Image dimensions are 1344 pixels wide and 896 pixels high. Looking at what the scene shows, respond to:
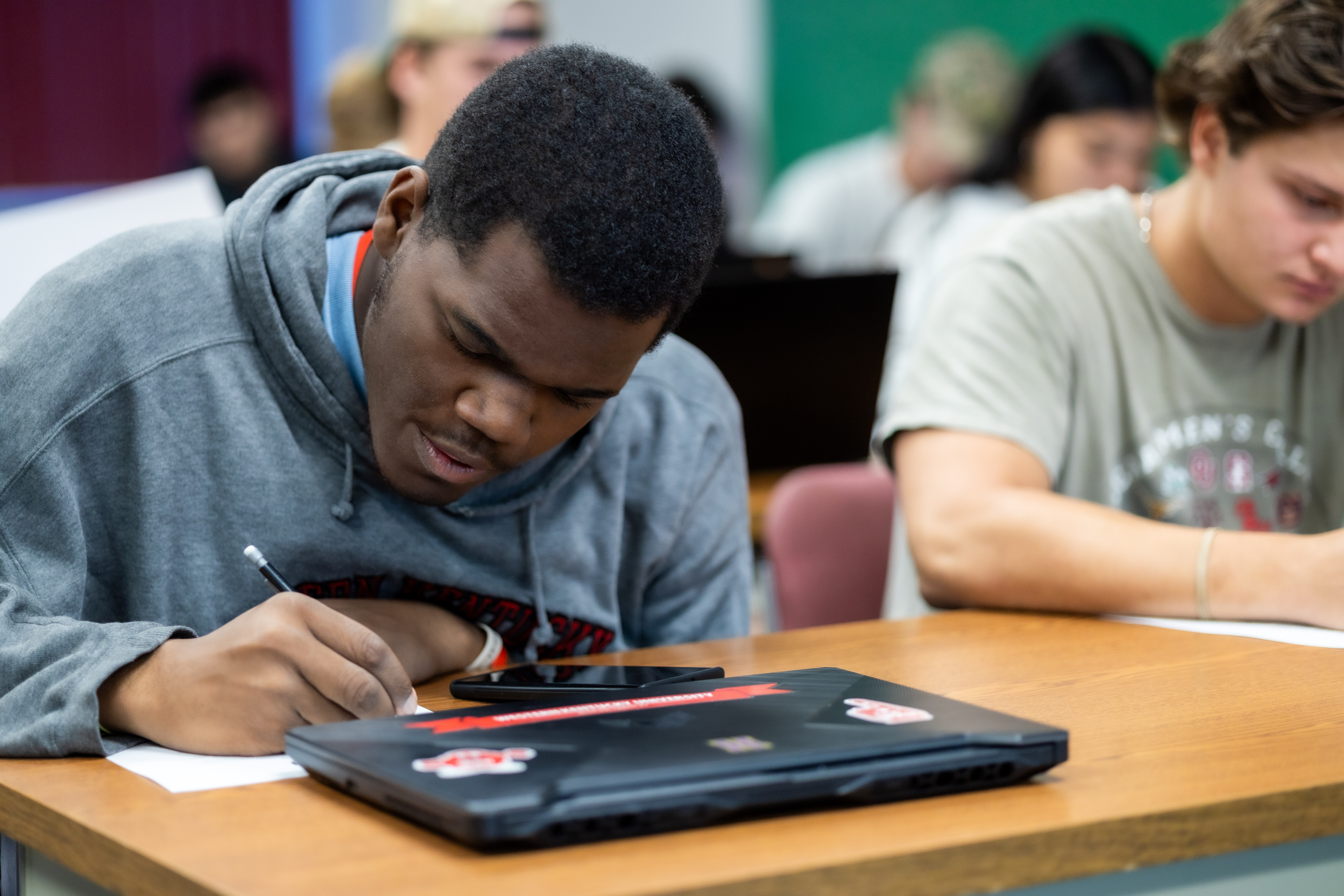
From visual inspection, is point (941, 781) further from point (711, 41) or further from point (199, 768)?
point (711, 41)

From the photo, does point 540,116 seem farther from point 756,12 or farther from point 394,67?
point 756,12

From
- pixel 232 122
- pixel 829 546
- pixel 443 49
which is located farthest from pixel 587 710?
pixel 232 122

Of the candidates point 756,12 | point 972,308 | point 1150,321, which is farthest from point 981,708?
point 756,12

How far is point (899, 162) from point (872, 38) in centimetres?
75

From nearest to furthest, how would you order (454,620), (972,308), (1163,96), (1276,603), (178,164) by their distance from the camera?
1. (454,620)
2. (1276,603)
3. (972,308)
4. (1163,96)
5. (178,164)

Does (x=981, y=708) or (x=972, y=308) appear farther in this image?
(x=972, y=308)

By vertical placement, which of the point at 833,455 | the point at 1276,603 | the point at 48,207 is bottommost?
the point at 833,455

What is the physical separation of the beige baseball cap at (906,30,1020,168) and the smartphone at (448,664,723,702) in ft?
12.8

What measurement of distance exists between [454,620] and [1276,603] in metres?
0.71

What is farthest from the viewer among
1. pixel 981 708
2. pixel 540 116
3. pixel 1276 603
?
pixel 1276 603

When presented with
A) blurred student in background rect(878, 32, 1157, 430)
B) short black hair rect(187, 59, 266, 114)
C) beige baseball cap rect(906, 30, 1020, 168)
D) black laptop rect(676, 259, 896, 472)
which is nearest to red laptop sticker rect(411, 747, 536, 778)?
black laptop rect(676, 259, 896, 472)

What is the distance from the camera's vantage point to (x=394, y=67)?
270 cm

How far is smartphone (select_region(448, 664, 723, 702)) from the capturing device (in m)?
0.91

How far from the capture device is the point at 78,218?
1.63 meters
